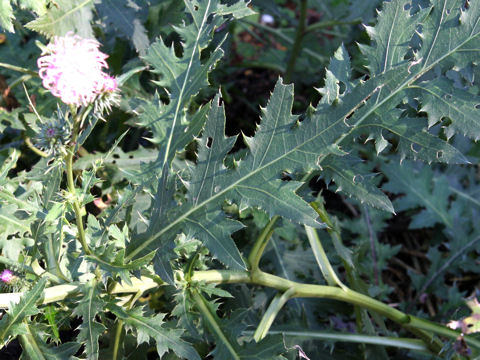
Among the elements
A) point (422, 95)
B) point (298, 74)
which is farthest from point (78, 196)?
point (298, 74)

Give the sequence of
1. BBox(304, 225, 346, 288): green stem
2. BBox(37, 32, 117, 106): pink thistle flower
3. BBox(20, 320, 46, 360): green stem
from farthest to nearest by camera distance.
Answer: BBox(304, 225, 346, 288): green stem → BBox(20, 320, 46, 360): green stem → BBox(37, 32, 117, 106): pink thistle flower

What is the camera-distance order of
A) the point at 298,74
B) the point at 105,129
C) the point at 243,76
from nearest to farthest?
the point at 105,129
the point at 298,74
the point at 243,76

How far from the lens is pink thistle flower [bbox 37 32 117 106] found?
3.82ft

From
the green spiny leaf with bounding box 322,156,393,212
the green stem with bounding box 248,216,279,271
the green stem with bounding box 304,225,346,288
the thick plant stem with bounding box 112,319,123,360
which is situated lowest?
the thick plant stem with bounding box 112,319,123,360

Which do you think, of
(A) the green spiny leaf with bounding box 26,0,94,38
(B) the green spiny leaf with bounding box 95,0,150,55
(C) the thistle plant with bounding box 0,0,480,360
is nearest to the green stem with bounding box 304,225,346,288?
(C) the thistle plant with bounding box 0,0,480,360

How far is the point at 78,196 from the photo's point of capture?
1276 mm

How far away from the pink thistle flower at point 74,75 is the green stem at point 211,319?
26.2 inches

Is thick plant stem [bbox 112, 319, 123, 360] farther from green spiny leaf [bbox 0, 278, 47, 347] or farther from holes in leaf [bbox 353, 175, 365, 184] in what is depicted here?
holes in leaf [bbox 353, 175, 365, 184]

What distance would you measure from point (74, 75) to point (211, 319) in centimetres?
78

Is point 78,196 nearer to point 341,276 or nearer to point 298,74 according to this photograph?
point 341,276

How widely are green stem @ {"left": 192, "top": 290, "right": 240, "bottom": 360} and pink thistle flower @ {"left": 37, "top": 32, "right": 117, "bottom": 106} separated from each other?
0.67 metres

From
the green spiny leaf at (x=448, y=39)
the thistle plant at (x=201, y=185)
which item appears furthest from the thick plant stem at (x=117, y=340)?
the green spiny leaf at (x=448, y=39)

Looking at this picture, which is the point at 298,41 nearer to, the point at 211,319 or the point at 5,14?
the point at 5,14

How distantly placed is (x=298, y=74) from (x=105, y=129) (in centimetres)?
140
